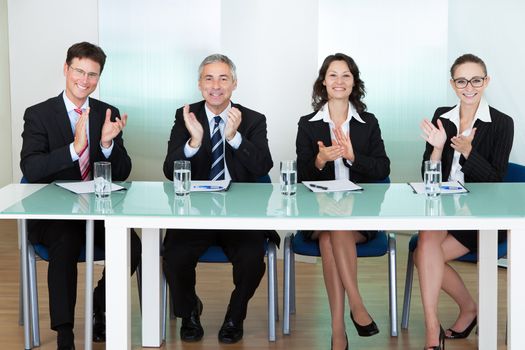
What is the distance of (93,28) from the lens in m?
6.22

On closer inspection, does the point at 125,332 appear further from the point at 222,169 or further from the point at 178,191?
the point at 222,169

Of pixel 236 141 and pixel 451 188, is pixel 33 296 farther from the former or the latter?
pixel 451 188

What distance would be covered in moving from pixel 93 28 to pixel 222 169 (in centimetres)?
197

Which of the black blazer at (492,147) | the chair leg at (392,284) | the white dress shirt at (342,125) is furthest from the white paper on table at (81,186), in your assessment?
the black blazer at (492,147)

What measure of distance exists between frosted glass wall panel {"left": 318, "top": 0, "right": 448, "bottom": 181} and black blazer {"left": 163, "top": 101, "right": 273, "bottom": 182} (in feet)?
6.08

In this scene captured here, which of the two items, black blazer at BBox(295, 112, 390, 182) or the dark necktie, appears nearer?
the dark necktie

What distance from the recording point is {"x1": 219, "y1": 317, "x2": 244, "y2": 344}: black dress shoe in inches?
173

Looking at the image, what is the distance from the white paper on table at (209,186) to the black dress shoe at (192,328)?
0.63m

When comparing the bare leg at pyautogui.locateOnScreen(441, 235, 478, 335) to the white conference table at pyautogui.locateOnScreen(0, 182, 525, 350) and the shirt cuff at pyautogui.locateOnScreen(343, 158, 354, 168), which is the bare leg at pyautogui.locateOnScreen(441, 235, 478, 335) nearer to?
the white conference table at pyautogui.locateOnScreen(0, 182, 525, 350)

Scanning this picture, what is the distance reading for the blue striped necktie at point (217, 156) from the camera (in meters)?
4.77

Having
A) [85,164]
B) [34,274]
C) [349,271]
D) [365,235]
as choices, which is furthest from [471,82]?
[34,274]

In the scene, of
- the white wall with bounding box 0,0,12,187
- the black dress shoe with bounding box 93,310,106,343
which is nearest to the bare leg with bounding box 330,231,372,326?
the black dress shoe with bounding box 93,310,106,343

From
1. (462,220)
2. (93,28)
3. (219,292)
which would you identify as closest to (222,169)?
(219,292)

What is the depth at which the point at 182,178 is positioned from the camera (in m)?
4.05
